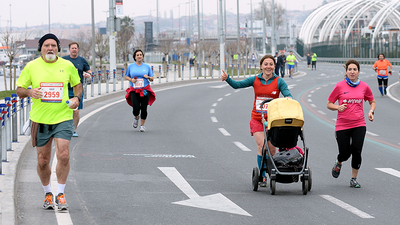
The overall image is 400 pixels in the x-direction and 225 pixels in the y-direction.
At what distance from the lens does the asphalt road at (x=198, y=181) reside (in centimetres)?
640

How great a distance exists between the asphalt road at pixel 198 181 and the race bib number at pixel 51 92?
3.71ft

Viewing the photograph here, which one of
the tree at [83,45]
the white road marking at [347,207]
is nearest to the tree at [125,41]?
the tree at [83,45]

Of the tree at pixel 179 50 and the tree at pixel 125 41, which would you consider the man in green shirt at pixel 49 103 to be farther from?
the tree at pixel 125 41

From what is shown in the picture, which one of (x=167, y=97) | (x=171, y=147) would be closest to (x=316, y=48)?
(x=167, y=97)

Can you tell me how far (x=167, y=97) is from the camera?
Answer: 82.8ft

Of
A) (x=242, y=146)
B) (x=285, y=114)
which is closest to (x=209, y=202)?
(x=285, y=114)

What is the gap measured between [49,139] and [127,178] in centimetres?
220

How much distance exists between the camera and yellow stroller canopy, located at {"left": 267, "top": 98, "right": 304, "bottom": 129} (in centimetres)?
709

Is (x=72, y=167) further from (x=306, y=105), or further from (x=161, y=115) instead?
(x=306, y=105)

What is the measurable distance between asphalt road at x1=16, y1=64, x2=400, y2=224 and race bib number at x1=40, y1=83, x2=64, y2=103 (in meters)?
1.13

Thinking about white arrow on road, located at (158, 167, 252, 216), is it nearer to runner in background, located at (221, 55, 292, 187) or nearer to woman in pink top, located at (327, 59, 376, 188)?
runner in background, located at (221, 55, 292, 187)

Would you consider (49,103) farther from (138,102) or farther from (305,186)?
(138,102)

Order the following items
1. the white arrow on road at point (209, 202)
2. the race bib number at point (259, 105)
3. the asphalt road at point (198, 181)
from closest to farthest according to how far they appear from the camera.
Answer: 1. the asphalt road at point (198, 181)
2. the white arrow on road at point (209, 202)
3. the race bib number at point (259, 105)

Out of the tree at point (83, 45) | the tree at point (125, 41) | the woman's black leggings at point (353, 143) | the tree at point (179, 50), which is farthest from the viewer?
the tree at point (83, 45)
